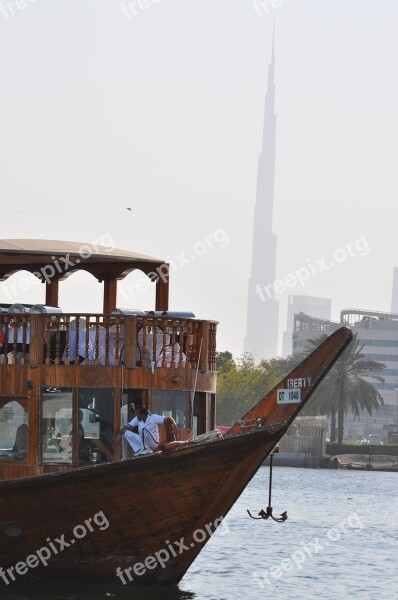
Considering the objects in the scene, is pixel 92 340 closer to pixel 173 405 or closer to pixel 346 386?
pixel 173 405

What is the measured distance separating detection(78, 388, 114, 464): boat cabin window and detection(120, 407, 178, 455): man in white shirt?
0.45 metres

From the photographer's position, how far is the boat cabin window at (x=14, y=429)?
18.0 meters

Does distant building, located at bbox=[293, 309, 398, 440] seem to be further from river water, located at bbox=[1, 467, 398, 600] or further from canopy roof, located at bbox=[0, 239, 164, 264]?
canopy roof, located at bbox=[0, 239, 164, 264]

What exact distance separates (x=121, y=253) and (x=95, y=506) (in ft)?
12.3

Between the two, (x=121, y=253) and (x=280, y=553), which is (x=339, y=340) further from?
(x=280, y=553)

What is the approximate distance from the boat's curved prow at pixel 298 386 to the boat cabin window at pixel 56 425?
91.5 inches

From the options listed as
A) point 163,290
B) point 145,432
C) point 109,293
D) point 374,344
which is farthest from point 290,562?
point 374,344

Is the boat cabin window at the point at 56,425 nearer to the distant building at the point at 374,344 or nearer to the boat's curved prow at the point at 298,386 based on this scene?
the boat's curved prow at the point at 298,386

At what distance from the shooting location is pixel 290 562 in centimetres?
2711

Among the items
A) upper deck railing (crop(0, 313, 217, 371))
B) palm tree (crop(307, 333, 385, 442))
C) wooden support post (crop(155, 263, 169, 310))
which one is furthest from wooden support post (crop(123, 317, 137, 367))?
palm tree (crop(307, 333, 385, 442))

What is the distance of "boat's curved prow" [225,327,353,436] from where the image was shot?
1623 centimetres

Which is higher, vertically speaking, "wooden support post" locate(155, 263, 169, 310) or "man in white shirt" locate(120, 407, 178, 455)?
"wooden support post" locate(155, 263, 169, 310)

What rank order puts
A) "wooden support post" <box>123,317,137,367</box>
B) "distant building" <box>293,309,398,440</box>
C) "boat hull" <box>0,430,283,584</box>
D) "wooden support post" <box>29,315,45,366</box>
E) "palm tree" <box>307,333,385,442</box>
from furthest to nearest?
"distant building" <box>293,309,398,440</box> < "palm tree" <box>307,333,385,442</box> < "wooden support post" <box>29,315,45,366</box> < "wooden support post" <box>123,317,137,367</box> < "boat hull" <box>0,430,283,584</box>

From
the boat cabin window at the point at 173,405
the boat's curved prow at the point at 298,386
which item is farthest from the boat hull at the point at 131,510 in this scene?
the boat cabin window at the point at 173,405
